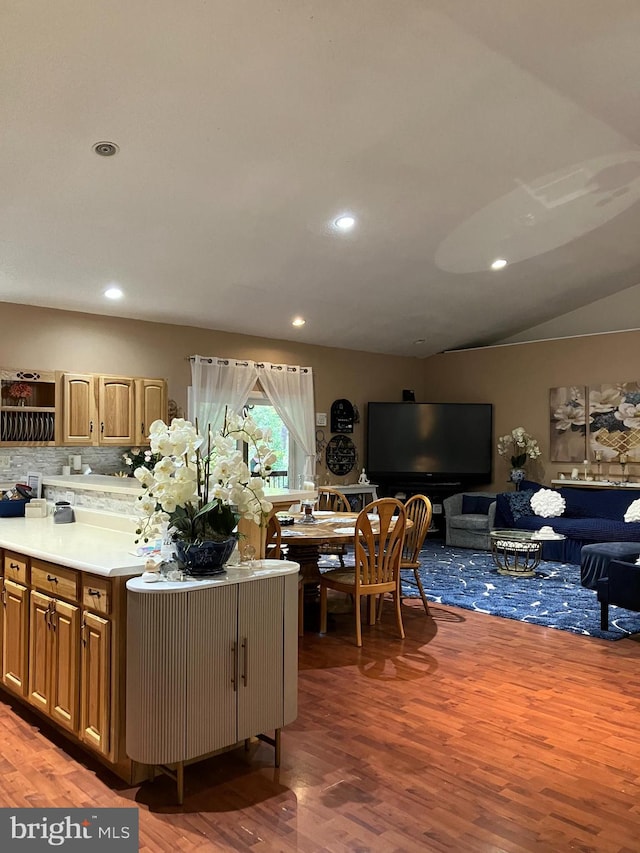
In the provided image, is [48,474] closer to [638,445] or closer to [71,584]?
[71,584]

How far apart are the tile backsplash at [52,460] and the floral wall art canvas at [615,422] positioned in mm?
5559

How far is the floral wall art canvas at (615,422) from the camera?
26.1 ft

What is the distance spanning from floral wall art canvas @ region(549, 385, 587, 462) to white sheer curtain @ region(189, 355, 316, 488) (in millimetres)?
3108

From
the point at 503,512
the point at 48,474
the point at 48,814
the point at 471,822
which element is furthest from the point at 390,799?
the point at 503,512

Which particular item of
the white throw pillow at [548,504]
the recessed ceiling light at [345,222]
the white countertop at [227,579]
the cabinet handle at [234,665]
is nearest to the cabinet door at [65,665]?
the white countertop at [227,579]

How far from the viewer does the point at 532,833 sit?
7.73 feet

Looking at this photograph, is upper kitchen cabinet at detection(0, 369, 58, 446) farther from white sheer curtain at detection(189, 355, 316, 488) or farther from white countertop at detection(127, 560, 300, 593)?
white countertop at detection(127, 560, 300, 593)

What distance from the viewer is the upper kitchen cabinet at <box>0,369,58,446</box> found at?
594cm

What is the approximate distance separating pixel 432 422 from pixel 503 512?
1797mm

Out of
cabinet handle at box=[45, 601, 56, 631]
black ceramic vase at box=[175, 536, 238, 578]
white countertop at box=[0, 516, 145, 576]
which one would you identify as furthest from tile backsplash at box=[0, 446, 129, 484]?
black ceramic vase at box=[175, 536, 238, 578]

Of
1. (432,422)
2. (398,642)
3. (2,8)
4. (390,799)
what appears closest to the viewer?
(390,799)

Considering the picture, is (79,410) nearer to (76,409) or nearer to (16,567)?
(76,409)

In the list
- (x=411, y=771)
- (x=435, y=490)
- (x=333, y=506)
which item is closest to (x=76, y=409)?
(x=333, y=506)

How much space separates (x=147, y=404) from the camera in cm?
680
